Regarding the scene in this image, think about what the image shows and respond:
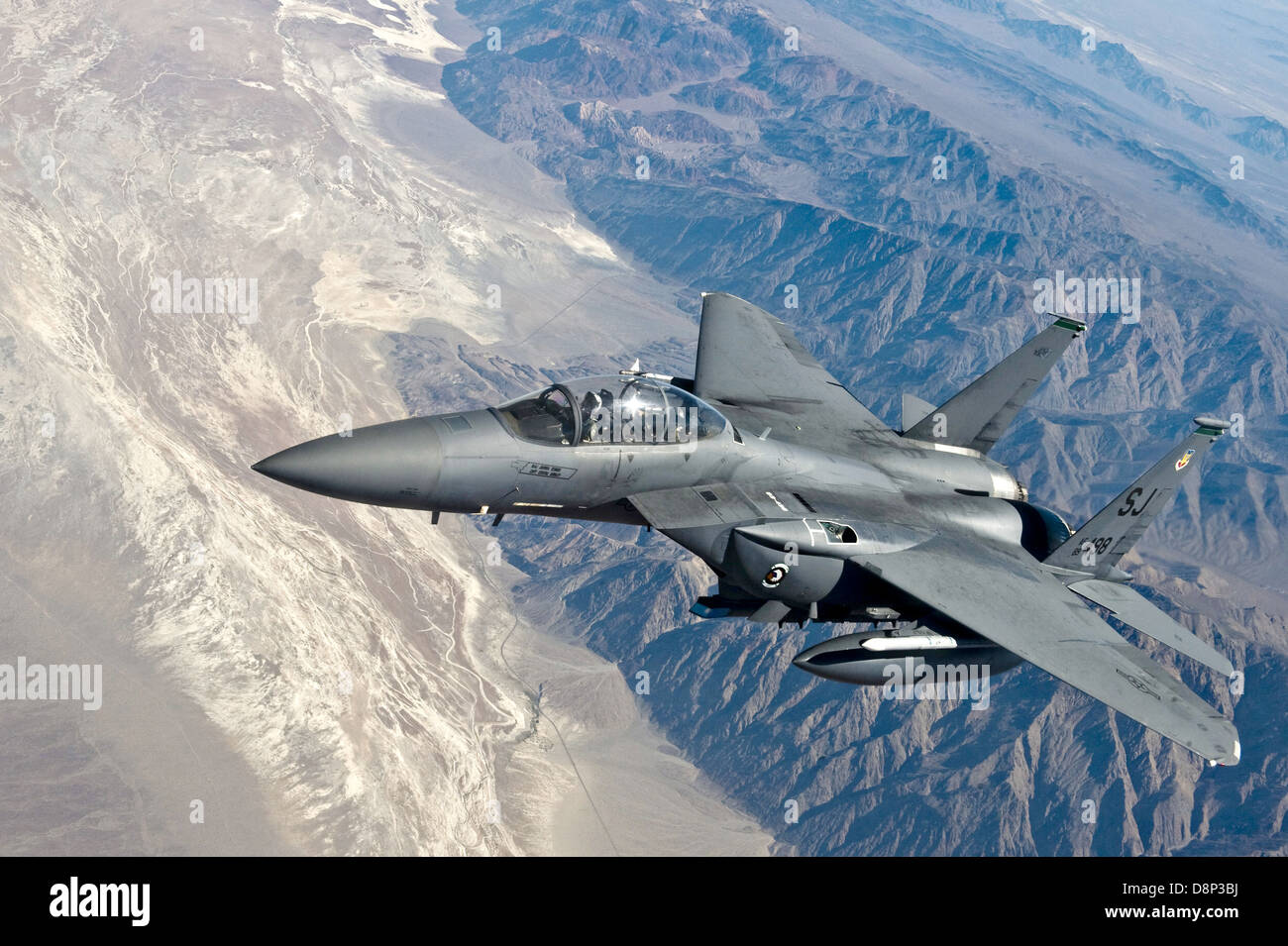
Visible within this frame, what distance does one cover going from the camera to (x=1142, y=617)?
27.7m

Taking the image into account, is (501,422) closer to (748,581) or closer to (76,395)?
(748,581)

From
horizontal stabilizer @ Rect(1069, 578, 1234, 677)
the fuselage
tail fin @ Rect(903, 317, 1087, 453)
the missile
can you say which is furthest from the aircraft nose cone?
horizontal stabilizer @ Rect(1069, 578, 1234, 677)

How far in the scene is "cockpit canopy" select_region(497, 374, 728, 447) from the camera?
23.1 m

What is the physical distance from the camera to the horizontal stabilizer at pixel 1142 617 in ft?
89.2

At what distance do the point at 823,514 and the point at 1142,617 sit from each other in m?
9.60

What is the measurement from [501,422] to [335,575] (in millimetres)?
145876

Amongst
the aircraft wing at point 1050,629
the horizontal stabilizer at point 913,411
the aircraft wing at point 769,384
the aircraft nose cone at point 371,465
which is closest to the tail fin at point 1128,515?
the aircraft wing at point 1050,629

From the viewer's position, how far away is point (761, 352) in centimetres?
3378

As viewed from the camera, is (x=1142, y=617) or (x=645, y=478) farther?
(x=1142, y=617)

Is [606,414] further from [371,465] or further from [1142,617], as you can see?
[1142,617]
